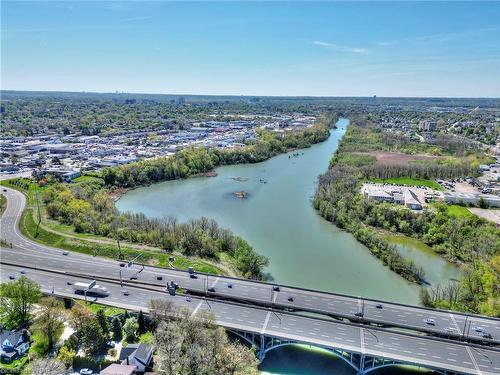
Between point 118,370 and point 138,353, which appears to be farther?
point 138,353

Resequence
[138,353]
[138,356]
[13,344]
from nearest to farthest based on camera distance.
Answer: [138,356]
[138,353]
[13,344]

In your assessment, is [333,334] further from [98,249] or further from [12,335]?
[98,249]

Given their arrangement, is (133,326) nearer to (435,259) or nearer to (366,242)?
(366,242)

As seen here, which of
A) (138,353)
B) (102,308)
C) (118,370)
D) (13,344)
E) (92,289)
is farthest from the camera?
(92,289)

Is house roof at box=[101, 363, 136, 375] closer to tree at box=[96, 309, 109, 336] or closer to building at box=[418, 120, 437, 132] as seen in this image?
tree at box=[96, 309, 109, 336]

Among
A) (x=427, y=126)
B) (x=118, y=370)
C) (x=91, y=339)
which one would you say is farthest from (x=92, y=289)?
(x=427, y=126)

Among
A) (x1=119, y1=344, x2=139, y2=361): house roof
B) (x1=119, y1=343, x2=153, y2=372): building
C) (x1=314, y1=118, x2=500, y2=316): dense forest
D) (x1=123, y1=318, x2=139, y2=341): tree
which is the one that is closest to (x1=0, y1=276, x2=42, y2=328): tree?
(x1=123, y1=318, x2=139, y2=341): tree

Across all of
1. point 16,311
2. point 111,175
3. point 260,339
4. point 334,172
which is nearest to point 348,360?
point 260,339
